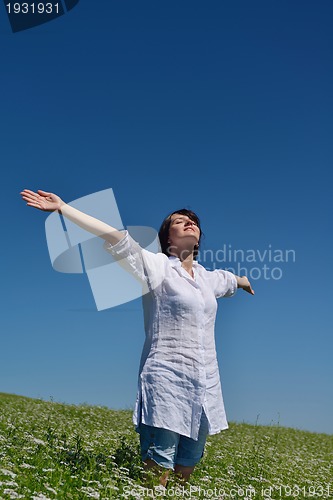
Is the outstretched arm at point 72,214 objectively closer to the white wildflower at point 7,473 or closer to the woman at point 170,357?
the woman at point 170,357

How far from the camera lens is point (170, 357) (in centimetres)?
573

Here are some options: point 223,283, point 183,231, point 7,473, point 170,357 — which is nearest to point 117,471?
point 7,473

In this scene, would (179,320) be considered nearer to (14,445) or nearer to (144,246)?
(144,246)

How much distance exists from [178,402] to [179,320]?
784mm

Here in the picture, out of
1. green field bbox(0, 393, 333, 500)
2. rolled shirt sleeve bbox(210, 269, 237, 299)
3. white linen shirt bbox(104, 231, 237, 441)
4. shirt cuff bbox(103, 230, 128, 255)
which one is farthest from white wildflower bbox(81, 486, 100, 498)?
rolled shirt sleeve bbox(210, 269, 237, 299)

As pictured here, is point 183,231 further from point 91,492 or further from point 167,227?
point 91,492

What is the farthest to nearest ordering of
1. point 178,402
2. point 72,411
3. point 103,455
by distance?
1. point 72,411
2. point 103,455
3. point 178,402

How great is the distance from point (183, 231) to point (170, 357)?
1.39m

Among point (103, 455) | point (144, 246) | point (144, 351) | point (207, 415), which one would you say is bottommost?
point (103, 455)

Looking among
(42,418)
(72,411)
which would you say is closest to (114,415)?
(72,411)

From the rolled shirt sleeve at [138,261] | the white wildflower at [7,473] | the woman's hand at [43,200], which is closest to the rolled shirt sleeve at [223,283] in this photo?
the rolled shirt sleeve at [138,261]

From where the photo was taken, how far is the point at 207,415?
5.79 meters

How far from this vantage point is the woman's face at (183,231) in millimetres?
6332

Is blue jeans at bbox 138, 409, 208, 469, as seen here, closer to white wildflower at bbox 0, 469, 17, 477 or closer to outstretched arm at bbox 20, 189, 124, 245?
A: white wildflower at bbox 0, 469, 17, 477
